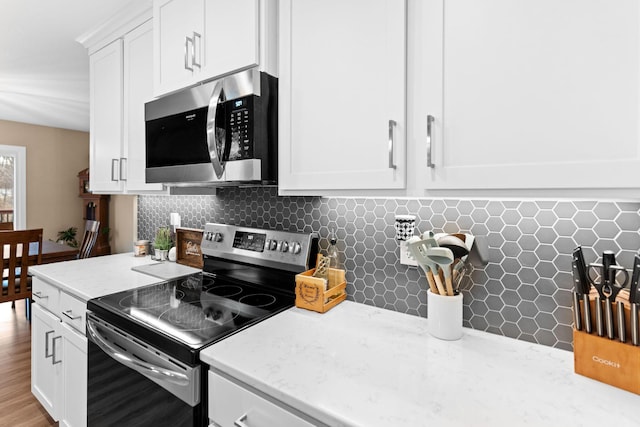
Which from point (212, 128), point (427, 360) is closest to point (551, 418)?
point (427, 360)

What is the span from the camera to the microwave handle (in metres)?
1.29

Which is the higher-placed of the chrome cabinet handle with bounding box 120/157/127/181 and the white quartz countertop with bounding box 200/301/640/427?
the chrome cabinet handle with bounding box 120/157/127/181

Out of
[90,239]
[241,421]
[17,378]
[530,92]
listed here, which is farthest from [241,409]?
[90,239]

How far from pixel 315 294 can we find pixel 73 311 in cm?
121

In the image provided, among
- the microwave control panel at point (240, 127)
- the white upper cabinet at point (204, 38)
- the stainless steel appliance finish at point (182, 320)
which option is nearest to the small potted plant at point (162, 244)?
the stainless steel appliance finish at point (182, 320)

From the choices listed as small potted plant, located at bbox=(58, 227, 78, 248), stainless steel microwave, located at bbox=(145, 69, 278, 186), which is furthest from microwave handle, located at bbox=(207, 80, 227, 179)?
small potted plant, located at bbox=(58, 227, 78, 248)

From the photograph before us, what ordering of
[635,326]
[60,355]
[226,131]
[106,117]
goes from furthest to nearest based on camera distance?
[106,117] < [60,355] < [226,131] < [635,326]

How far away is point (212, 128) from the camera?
129 cm

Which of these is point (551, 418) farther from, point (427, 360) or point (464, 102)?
point (464, 102)

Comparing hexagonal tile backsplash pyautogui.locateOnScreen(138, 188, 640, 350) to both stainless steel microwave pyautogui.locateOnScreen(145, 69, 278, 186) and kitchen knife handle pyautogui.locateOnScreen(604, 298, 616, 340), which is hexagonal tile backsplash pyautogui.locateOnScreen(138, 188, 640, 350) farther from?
stainless steel microwave pyautogui.locateOnScreen(145, 69, 278, 186)

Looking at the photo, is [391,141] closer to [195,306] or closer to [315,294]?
[315,294]

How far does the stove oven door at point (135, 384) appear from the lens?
0.99 metres

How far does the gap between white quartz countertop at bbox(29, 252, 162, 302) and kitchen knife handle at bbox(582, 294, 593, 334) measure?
70.2 inches

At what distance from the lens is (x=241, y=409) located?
0.89 m
